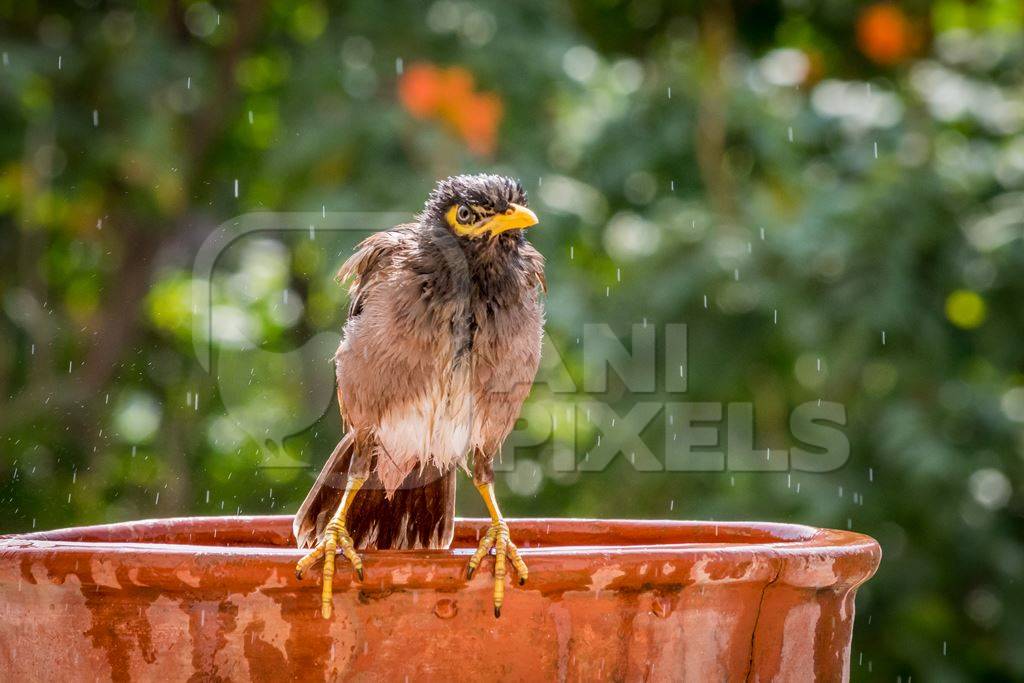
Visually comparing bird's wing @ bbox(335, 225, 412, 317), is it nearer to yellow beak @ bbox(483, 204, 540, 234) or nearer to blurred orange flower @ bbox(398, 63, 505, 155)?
yellow beak @ bbox(483, 204, 540, 234)

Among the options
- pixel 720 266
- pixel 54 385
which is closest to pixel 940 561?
pixel 720 266

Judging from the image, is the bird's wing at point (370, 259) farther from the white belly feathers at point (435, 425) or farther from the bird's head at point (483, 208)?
the white belly feathers at point (435, 425)

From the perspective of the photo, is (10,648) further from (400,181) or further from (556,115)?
(556,115)

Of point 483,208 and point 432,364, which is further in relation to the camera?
point 483,208

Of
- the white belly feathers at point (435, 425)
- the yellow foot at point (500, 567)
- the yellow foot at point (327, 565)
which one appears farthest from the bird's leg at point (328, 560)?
the white belly feathers at point (435, 425)

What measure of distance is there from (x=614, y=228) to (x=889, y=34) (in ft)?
5.31

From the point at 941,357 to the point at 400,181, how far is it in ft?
7.89

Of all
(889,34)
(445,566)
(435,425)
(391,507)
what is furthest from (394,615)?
(889,34)

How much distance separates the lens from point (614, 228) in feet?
20.5

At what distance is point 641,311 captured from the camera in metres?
5.65

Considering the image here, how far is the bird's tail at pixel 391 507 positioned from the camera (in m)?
3.29

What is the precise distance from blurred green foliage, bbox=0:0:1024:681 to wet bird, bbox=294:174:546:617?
1987mm

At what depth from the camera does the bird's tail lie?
130 inches

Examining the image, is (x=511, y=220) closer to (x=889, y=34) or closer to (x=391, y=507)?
(x=391, y=507)
